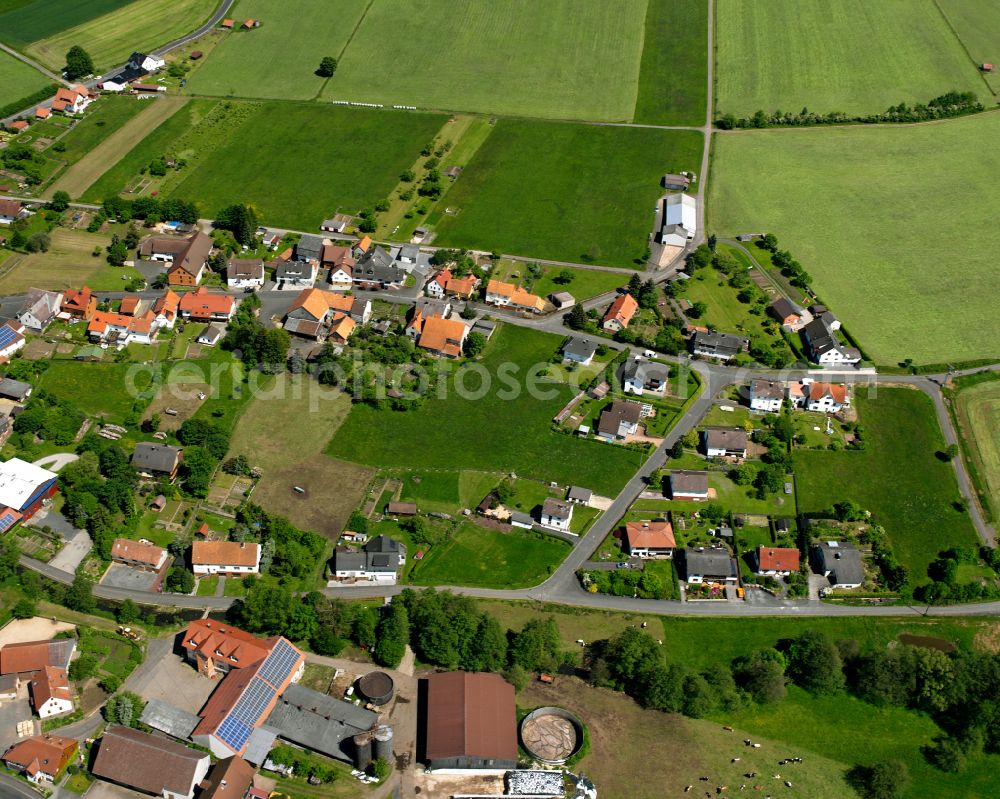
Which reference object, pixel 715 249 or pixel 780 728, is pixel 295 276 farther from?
pixel 780 728

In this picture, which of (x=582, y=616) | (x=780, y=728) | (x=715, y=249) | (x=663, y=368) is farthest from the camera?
(x=715, y=249)

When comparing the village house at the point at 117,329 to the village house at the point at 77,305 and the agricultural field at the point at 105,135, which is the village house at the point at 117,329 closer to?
the village house at the point at 77,305

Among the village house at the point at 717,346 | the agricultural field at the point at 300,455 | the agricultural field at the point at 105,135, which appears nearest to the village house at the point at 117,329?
the agricultural field at the point at 300,455

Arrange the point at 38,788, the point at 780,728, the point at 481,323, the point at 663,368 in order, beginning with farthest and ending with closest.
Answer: the point at 481,323
the point at 663,368
the point at 780,728
the point at 38,788

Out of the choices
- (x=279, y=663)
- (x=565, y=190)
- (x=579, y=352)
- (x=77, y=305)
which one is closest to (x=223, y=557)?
(x=279, y=663)

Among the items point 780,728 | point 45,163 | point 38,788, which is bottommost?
point 780,728

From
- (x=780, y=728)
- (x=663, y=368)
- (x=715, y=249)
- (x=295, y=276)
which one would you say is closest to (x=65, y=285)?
(x=295, y=276)

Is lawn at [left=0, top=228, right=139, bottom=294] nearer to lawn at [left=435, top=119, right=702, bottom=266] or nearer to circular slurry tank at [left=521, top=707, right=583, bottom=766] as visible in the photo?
lawn at [left=435, top=119, right=702, bottom=266]
